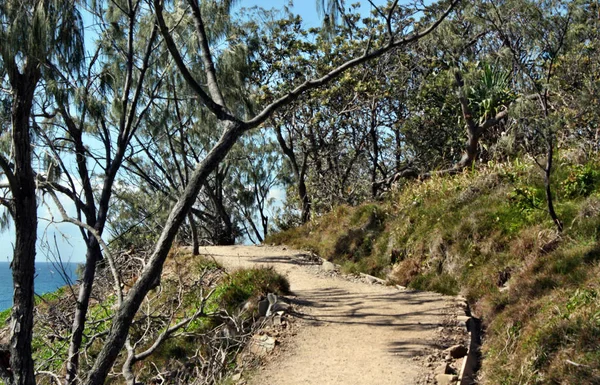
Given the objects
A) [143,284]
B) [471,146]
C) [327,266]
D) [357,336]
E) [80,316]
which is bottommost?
[357,336]

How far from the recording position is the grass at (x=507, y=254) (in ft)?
16.8

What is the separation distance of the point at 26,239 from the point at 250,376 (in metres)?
2.62

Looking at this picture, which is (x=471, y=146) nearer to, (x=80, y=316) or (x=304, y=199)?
(x=304, y=199)

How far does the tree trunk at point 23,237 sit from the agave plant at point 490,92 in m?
9.31

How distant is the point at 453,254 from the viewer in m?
8.77

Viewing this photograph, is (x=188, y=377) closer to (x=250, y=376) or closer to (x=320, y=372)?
(x=250, y=376)

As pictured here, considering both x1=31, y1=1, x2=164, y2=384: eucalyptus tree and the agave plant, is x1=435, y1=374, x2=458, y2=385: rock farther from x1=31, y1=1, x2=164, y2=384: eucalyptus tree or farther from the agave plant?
the agave plant

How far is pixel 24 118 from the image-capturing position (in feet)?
17.5

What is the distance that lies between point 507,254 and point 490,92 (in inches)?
224

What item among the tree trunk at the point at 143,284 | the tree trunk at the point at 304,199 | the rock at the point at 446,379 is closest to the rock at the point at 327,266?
the rock at the point at 446,379

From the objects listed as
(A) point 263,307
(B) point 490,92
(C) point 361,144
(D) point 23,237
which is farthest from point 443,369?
(C) point 361,144

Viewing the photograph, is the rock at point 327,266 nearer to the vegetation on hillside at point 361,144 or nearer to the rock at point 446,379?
the vegetation on hillside at point 361,144

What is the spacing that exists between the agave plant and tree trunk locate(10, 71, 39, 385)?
30.5 feet

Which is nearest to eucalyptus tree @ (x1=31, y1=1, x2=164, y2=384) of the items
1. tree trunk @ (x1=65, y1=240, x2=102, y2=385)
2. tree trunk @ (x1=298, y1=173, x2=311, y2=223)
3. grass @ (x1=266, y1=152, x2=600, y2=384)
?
tree trunk @ (x1=65, y1=240, x2=102, y2=385)
